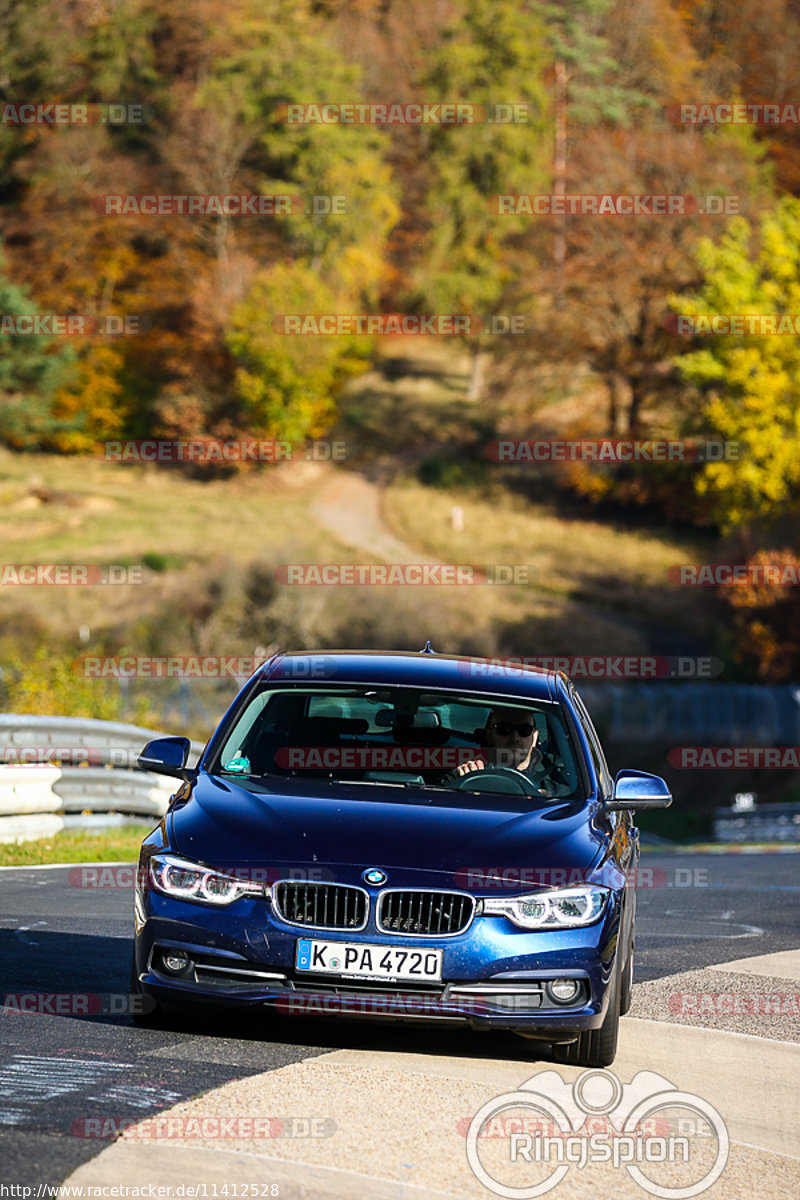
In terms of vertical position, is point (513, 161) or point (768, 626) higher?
point (513, 161)

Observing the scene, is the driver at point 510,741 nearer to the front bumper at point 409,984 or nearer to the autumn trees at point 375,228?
the front bumper at point 409,984

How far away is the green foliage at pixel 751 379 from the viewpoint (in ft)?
213

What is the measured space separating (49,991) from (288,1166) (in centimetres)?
279

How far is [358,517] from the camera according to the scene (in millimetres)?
73125

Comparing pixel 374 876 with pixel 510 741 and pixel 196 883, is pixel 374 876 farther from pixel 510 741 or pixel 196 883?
pixel 510 741

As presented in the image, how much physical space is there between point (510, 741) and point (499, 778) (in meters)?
0.45

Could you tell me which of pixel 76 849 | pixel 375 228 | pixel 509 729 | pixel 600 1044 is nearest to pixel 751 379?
pixel 375 228

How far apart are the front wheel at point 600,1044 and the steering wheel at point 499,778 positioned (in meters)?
0.97

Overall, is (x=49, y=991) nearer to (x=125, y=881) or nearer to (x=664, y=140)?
(x=125, y=881)

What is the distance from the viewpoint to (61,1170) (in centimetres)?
480

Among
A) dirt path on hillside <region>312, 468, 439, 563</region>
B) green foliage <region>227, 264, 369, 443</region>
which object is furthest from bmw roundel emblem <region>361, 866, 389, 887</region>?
green foliage <region>227, 264, 369, 443</region>

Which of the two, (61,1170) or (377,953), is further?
(377,953)

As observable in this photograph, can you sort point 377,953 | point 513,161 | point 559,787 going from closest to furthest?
point 377,953, point 559,787, point 513,161

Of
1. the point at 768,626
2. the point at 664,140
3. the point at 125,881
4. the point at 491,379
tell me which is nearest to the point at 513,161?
the point at 664,140
